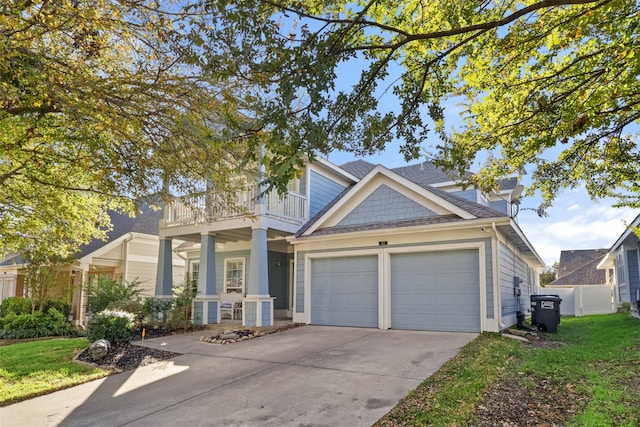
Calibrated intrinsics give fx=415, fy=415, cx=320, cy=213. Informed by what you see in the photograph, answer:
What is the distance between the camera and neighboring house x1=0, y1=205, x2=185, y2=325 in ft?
56.0

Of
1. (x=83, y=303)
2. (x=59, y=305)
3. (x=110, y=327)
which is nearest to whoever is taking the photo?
(x=110, y=327)

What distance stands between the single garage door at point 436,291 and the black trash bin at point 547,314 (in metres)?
3.34

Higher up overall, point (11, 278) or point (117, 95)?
point (117, 95)

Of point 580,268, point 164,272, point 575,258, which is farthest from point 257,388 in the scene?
point 575,258

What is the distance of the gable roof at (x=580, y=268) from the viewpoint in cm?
3072

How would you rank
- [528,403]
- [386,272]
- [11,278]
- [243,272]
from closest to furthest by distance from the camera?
[528,403] → [386,272] → [243,272] → [11,278]

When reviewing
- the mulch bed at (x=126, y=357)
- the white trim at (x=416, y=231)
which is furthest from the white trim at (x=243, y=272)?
the mulch bed at (x=126, y=357)

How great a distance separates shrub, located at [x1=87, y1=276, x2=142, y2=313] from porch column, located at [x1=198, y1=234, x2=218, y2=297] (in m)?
1.91

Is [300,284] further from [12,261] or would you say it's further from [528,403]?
[12,261]

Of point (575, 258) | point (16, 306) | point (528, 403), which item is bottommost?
point (528, 403)

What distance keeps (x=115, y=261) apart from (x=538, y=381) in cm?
1747

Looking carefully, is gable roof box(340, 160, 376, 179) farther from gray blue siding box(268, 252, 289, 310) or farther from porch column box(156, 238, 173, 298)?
porch column box(156, 238, 173, 298)

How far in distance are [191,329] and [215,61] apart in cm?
1022

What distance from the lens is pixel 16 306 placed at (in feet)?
48.0
